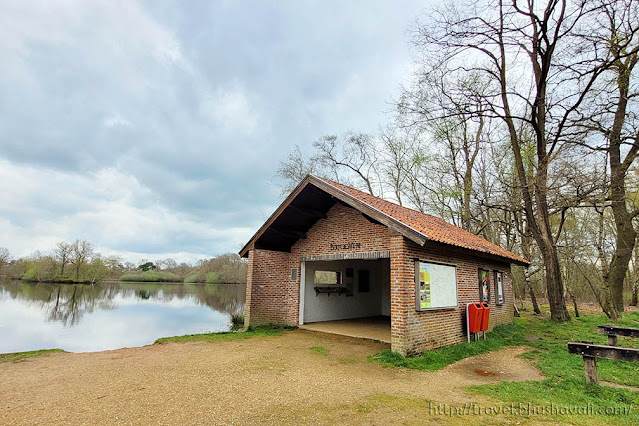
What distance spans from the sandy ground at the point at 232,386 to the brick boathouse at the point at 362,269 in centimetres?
116

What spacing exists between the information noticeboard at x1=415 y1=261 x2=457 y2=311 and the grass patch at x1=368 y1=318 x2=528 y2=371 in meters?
0.91

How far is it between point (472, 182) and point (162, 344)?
644 inches

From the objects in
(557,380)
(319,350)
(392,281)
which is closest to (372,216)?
(392,281)

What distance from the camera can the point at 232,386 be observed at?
470cm

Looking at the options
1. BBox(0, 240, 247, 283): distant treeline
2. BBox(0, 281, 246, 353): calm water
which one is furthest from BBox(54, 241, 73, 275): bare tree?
BBox(0, 281, 246, 353): calm water

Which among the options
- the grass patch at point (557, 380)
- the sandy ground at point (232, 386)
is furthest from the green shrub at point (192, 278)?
the grass patch at point (557, 380)

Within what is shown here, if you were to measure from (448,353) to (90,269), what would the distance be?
50.4 meters

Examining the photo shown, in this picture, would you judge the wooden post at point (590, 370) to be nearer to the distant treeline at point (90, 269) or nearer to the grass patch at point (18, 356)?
the grass patch at point (18, 356)

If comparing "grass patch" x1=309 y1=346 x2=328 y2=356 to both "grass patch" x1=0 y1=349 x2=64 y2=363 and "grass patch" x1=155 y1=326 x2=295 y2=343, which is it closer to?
"grass patch" x1=155 y1=326 x2=295 y2=343

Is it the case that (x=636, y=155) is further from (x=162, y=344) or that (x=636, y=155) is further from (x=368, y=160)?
(x=162, y=344)

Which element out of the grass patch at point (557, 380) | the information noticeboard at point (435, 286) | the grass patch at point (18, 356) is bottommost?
the grass patch at point (18, 356)

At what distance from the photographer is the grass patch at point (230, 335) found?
28.0 ft

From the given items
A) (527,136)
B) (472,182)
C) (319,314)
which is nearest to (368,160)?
(472,182)

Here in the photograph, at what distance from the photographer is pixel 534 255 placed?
1989 cm
